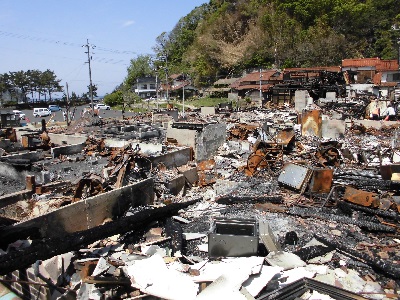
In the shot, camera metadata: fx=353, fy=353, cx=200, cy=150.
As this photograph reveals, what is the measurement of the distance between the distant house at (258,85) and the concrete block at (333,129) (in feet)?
53.0

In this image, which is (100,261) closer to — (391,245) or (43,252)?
(43,252)

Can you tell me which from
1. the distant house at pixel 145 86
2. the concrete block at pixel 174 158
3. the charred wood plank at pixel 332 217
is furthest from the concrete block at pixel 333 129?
the distant house at pixel 145 86

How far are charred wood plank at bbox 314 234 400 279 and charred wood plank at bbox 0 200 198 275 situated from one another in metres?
3.32

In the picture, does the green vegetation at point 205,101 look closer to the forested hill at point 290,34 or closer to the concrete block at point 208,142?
the forested hill at point 290,34

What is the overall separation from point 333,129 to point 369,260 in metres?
12.9

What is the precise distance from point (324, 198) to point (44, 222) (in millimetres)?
6307

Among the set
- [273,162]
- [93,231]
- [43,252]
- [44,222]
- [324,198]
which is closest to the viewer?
[43,252]

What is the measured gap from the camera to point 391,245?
6.45 m

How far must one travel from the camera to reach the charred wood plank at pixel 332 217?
7.04 m

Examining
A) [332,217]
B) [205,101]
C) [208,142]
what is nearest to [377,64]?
[205,101]

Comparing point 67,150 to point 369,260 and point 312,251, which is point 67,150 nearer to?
point 312,251

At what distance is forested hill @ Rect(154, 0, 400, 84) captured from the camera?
42500mm

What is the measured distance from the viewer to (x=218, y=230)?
6.22 meters

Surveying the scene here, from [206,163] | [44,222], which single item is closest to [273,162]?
[206,163]
